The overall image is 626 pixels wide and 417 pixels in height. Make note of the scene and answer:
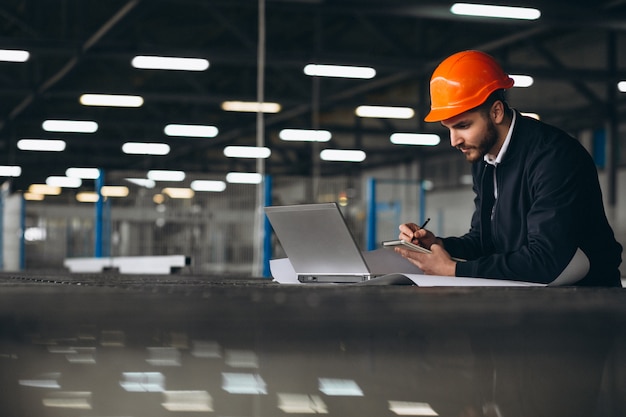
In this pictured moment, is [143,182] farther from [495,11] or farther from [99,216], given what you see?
[495,11]

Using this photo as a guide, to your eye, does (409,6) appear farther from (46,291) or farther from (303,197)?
(46,291)

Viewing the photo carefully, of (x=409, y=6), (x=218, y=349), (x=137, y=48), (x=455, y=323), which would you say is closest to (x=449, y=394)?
(x=455, y=323)

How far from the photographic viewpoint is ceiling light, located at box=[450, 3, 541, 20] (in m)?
8.22

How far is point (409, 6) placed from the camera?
9.28 metres

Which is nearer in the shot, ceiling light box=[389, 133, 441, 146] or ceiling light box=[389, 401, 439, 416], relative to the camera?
ceiling light box=[389, 401, 439, 416]

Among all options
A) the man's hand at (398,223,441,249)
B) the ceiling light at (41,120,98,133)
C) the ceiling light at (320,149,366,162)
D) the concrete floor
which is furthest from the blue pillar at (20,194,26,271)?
the concrete floor

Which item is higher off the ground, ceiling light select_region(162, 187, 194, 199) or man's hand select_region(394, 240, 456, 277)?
ceiling light select_region(162, 187, 194, 199)

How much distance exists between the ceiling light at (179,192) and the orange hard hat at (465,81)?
28.4 feet

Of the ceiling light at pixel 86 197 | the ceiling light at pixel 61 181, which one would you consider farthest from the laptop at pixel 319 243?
the ceiling light at pixel 61 181

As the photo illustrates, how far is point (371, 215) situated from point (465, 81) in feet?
32.9

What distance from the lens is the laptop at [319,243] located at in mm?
1806

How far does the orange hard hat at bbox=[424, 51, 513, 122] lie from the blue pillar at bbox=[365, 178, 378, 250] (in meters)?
9.91

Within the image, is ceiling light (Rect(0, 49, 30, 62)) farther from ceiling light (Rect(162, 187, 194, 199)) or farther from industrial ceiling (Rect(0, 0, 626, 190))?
ceiling light (Rect(162, 187, 194, 199))

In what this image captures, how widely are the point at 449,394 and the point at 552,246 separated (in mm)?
780
